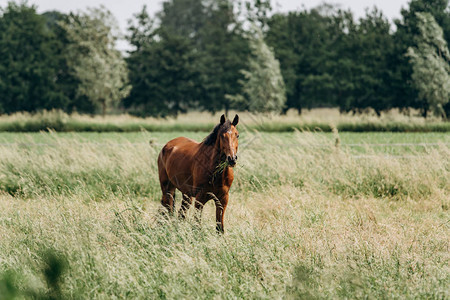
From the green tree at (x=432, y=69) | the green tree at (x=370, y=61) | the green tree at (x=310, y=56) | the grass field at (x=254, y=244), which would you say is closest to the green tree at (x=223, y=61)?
the green tree at (x=310, y=56)

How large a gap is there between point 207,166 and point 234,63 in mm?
50973

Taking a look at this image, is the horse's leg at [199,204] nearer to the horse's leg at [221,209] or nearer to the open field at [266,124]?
the horse's leg at [221,209]

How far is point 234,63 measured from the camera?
55.5m

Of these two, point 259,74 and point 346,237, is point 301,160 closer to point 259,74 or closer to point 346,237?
point 346,237

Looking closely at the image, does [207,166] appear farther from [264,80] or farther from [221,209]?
[264,80]

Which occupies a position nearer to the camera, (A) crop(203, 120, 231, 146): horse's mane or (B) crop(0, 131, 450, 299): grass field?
(B) crop(0, 131, 450, 299): grass field

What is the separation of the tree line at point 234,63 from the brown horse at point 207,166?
32.9m

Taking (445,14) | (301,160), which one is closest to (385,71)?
(445,14)

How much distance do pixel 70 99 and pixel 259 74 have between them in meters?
23.6

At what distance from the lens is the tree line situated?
4181 centimetres

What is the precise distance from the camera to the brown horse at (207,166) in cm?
520

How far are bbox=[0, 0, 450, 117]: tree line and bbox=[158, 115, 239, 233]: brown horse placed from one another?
32903 millimetres

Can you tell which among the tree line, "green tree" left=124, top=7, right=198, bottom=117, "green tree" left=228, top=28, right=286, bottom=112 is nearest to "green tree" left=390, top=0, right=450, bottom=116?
the tree line

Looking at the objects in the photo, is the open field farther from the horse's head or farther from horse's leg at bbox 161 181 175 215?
the horse's head
